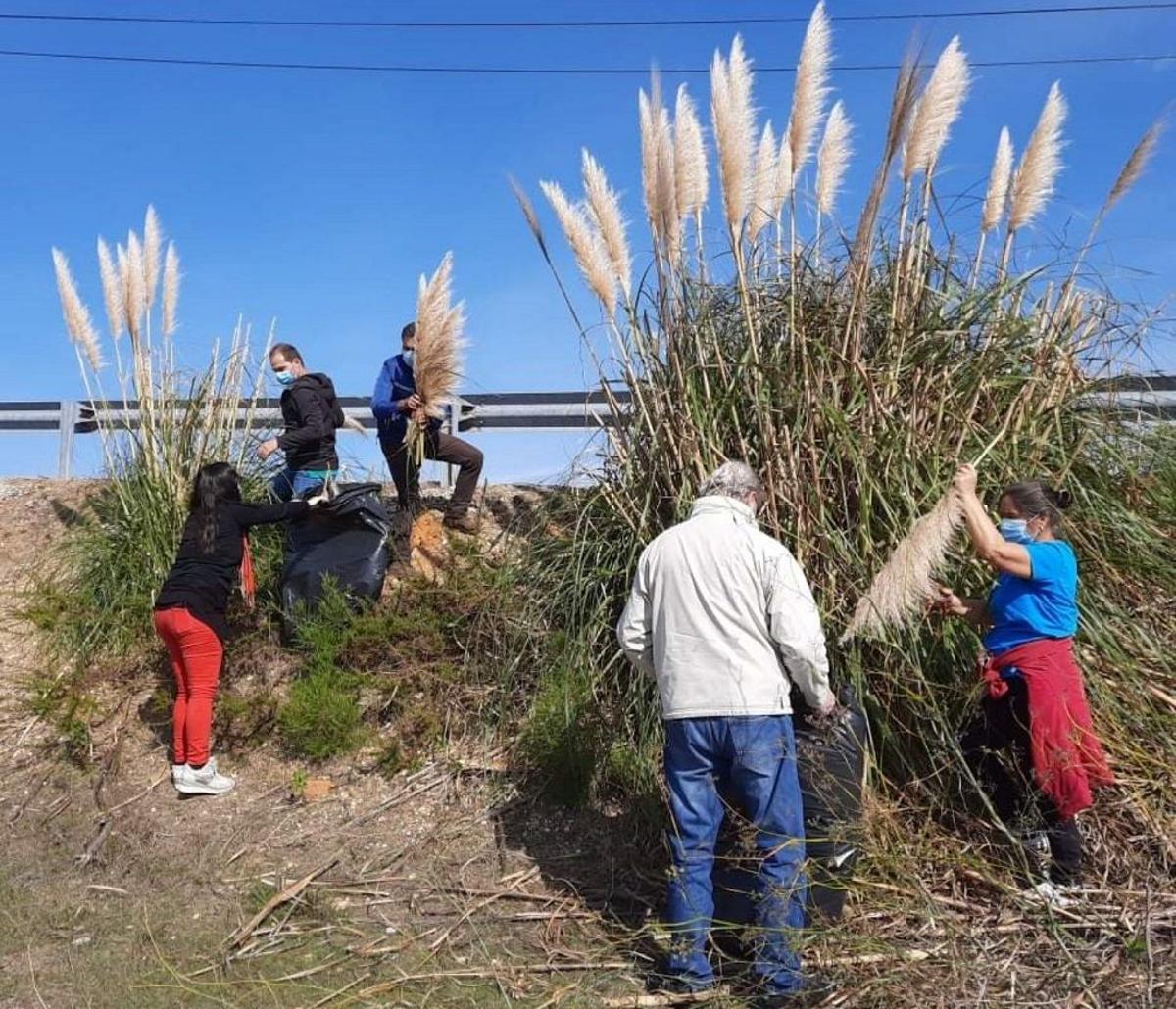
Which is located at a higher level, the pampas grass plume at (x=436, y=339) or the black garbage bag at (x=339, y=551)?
the pampas grass plume at (x=436, y=339)

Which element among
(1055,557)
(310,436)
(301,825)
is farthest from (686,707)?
(310,436)

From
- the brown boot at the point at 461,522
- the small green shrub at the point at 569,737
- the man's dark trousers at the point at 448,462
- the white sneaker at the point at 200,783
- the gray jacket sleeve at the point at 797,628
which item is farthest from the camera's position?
the brown boot at the point at 461,522

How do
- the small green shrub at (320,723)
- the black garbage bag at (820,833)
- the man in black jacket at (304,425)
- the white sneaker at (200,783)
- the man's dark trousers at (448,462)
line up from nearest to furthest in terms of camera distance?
the black garbage bag at (820,833), the white sneaker at (200,783), the small green shrub at (320,723), the man in black jacket at (304,425), the man's dark trousers at (448,462)

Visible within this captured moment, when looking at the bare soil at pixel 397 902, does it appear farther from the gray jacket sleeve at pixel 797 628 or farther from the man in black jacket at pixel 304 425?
the man in black jacket at pixel 304 425

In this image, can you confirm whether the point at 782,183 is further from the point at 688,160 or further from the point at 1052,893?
the point at 1052,893

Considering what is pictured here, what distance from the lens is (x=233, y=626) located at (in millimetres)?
7418

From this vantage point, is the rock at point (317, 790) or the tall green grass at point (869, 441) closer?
Result: the tall green grass at point (869, 441)

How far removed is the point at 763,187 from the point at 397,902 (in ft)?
12.8

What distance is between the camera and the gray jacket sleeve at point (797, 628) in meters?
4.30

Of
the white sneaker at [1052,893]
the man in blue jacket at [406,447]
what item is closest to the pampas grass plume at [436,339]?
the man in blue jacket at [406,447]

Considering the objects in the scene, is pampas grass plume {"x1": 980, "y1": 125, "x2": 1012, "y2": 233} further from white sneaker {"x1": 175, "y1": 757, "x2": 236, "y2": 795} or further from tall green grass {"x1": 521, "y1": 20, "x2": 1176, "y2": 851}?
white sneaker {"x1": 175, "y1": 757, "x2": 236, "y2": 795}

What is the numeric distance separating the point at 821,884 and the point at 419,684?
303 cm

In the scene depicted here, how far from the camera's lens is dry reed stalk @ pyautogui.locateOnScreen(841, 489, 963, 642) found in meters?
4.29

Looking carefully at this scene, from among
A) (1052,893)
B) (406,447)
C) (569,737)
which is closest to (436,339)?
(406,447)
